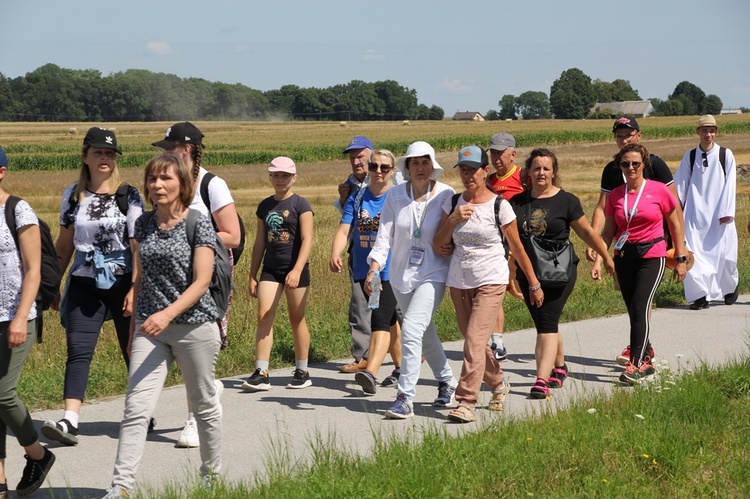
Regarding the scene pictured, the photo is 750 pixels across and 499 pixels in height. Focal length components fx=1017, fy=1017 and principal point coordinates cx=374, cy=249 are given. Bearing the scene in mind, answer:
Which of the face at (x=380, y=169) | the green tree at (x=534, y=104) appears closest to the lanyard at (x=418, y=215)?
the face at (x=380, y=169)

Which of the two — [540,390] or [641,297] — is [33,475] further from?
[641,297]

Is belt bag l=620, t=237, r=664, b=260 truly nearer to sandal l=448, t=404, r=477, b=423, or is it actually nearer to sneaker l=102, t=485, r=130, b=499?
sandal l=448, t=404, r=477, b=423

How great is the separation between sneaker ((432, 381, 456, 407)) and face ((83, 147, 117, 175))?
8.95 feet

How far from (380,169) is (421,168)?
97 centimetres

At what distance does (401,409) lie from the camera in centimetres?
671

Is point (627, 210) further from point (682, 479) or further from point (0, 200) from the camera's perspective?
point (0, 200)

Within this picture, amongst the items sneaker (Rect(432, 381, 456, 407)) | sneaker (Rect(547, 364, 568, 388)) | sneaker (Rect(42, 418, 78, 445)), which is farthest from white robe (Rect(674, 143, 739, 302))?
sneaker (Rect(42, 418, 78, 445))

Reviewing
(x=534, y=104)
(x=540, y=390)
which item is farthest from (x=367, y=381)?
(x=534, y=104)

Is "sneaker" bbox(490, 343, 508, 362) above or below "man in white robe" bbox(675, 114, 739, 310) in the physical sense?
below

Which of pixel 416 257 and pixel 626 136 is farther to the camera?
pixel 626 136

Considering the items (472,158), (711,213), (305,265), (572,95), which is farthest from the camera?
(572,95)

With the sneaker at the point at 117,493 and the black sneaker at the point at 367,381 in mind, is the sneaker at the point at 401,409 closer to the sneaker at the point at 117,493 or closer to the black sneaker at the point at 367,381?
the black sneaker at the point at 367,381

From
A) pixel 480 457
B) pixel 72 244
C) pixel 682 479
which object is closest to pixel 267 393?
pixel 72 244

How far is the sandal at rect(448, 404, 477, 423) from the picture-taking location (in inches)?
Answer: 259
